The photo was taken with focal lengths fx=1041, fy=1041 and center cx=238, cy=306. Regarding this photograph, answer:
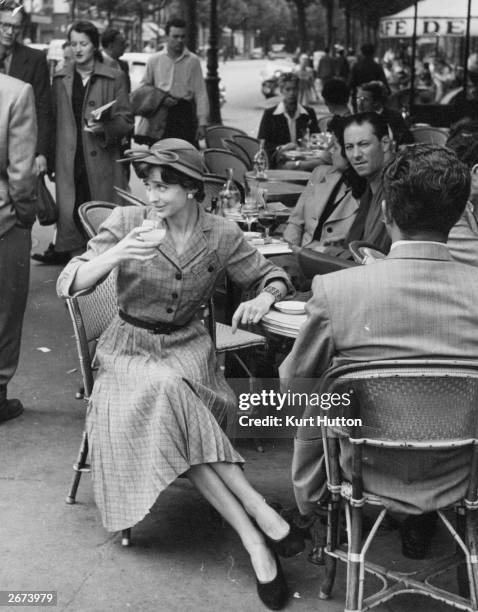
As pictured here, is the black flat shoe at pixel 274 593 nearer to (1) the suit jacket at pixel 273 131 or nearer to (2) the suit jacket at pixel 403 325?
(2) the suit jacket at pixel 403 325

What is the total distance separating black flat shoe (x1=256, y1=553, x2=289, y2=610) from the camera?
3.55 metres

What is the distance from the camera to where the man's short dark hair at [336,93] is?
396 inches

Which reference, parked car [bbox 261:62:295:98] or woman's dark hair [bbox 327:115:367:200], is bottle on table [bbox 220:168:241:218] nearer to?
woman's dark hair [bbox 327:115:367:200]

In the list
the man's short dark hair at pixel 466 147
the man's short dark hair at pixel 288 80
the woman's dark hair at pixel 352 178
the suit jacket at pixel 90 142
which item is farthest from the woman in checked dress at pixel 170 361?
the man's short dark hair at pixel 288 80

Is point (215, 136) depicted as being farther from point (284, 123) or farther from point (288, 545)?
point (288, 545)

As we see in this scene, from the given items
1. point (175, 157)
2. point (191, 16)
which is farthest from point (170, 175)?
point (191, 16)

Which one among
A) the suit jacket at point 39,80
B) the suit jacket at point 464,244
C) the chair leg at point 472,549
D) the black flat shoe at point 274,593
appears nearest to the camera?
the chair leg at point 472,549

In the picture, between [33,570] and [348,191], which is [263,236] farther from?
[33,570]

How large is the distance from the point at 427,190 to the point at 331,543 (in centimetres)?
120

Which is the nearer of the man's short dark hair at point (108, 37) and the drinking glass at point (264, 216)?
the drinking glass at point (264, 216)

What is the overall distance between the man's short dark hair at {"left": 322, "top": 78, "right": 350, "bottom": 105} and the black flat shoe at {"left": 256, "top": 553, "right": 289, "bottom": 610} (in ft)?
23.5

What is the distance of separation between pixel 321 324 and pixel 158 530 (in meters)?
1.50

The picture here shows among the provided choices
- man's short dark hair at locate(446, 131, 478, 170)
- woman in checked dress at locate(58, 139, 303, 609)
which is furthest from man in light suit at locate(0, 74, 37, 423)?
man's short dark hair at locate(446, 131, 478, 170)

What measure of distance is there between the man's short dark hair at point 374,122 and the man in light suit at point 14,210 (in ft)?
5.32
